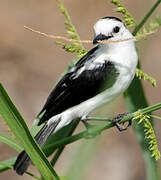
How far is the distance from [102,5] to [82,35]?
1.49ft

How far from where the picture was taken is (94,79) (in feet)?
7.33

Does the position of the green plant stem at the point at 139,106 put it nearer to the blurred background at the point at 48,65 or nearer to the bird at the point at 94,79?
the bird at the point at 94,79

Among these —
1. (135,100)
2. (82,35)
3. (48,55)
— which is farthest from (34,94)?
(135,100)

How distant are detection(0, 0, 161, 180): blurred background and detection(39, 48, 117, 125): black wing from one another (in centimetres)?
202

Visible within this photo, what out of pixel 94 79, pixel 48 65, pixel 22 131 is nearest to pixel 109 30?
pixel 94 79

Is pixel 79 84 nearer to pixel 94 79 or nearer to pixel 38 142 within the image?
pixel 94 79

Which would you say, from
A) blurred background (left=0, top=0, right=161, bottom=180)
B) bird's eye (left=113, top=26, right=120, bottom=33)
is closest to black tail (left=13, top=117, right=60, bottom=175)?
bird's eye (left=113, top=26, right=120, bottom=33)

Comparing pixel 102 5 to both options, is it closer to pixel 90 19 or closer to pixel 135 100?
pixel 90 19

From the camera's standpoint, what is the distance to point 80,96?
2271 millimetres

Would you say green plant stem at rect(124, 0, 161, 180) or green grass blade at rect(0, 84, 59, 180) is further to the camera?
green plant stem at rect(124, 0, 161, 180)

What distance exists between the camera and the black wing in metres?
2.20

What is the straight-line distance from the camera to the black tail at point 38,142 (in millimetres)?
1756

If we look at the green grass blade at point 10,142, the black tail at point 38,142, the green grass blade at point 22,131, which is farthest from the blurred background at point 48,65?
the green grass blade at point 22,131

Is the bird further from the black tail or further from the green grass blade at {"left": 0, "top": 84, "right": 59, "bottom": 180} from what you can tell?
the green grass blade at {"left": 0, "top": 84, "right": 59, "bottom": 180}
